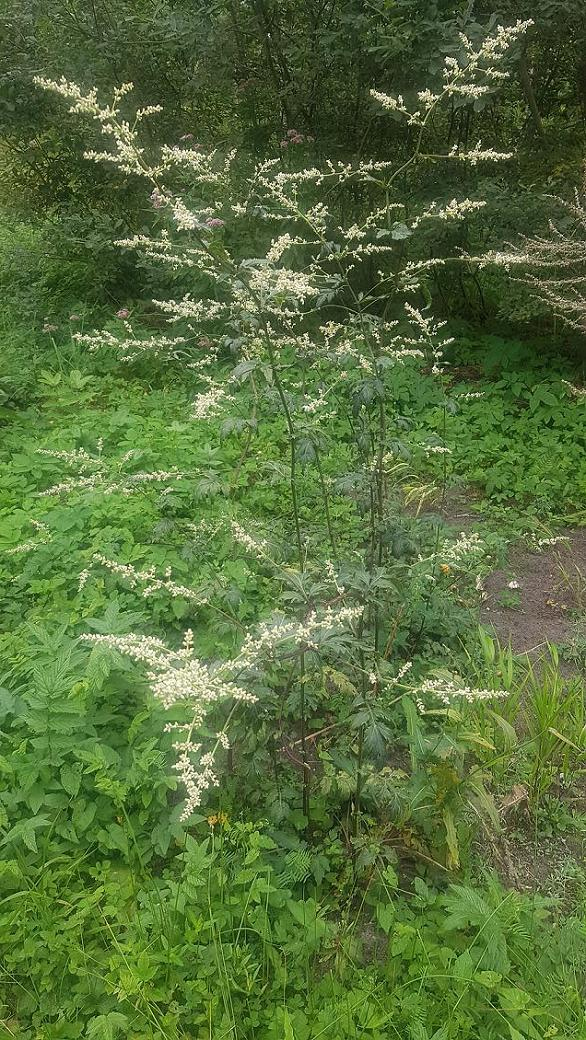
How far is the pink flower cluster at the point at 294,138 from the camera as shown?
5.72 m

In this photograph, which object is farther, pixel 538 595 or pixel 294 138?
pixel 294 138

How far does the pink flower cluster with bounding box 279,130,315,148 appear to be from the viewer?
225 inches

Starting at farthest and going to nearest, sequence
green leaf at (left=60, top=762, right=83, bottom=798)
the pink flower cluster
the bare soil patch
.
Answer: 1. the pink flower cluster
2. the bare soil patch
3. green leaf at (left=60, top=762, right=83, bottom=798)

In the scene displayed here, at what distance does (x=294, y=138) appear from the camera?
5734 millimetres

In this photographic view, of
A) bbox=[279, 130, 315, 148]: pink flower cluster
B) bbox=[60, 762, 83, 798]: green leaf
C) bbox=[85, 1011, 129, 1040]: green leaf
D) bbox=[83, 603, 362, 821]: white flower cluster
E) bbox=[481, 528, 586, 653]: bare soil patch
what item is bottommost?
bbox=[85, 1011, 129, 1040]: green leaf

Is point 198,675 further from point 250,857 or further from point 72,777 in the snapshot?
point 72,777

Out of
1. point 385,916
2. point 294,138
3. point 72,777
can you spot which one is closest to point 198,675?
point 72,777

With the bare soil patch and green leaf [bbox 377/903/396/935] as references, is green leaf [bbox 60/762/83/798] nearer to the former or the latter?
green leaf [bbox 377/903/396/935]

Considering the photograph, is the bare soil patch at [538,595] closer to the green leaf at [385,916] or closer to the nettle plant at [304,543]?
the nettle plant at [304,543]

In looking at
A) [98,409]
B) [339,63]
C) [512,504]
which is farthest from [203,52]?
[512,504]

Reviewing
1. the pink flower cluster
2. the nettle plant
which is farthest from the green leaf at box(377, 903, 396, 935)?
the pink flower cluster

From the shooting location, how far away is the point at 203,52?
5.74 meters

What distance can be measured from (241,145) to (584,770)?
6039mm

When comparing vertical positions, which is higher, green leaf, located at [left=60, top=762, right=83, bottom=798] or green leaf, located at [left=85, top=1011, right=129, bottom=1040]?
Answer: green leaf, located at [left=60, top=762, right=83, bottom=798]
